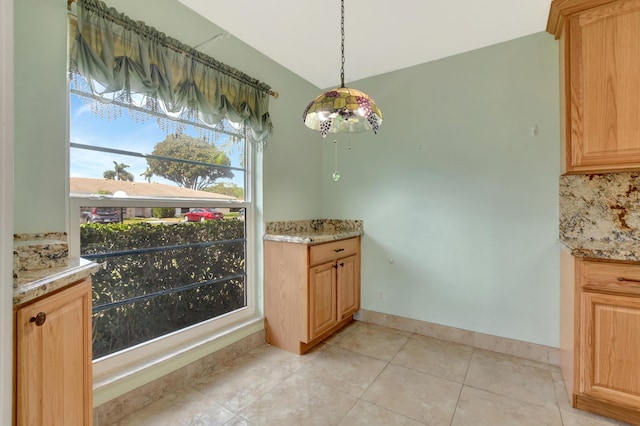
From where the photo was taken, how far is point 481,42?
2293 millimetres

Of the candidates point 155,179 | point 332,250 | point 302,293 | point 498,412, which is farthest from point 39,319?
point 498,412

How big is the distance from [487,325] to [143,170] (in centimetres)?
285

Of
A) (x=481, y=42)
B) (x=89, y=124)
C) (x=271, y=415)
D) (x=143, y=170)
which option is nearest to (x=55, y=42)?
(x=89, y=124)

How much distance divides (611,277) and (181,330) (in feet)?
8.56

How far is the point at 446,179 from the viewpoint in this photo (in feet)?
8.22

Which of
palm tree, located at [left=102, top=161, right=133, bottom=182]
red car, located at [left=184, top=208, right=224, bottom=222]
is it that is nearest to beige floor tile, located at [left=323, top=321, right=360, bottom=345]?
red car, located at [left=184, top=208, right=224, bottom=222]

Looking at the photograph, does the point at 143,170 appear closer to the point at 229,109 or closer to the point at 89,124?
the point at 89,124

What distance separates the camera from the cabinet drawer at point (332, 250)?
7.52 feet

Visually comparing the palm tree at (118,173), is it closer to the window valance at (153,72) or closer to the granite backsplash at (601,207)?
the window valance at (153,72)

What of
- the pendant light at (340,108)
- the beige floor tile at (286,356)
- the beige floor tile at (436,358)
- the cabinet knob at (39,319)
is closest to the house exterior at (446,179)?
the beige floor tile at (436,358)

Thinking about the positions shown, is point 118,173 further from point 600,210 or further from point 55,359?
point 600,210

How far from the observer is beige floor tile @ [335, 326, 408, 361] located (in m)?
2.31

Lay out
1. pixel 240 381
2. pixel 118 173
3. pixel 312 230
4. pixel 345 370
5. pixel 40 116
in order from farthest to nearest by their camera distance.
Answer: pixel 312 230, pixel 345 370, pixel 240 381, pixel 118 173, pixel 40 116

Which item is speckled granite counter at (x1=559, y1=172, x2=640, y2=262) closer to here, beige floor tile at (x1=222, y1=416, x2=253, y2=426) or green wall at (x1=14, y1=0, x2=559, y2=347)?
green wall at (x1=14, y1=0, x2=559, y2=347)
